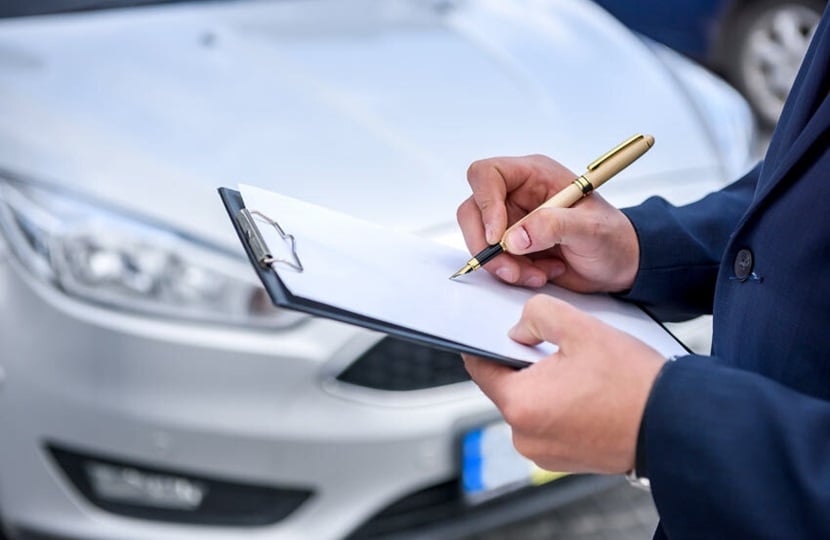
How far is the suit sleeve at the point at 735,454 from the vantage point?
77cm

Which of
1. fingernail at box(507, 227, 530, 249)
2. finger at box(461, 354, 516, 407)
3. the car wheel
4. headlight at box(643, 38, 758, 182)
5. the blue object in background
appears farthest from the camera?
the blue object in background

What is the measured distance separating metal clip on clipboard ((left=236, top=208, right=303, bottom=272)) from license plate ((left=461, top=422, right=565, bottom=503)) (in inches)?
37.9

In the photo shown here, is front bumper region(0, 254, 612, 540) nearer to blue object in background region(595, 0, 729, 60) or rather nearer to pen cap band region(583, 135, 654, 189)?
pen cap band region(583, 135, 654, 189)

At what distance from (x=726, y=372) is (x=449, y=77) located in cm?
151

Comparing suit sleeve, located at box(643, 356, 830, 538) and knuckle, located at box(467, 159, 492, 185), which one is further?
knuckle, located at box(467, 159, 492, 185)

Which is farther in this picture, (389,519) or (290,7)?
(290,7)

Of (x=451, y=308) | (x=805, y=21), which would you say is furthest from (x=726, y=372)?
(x=805, y=21)

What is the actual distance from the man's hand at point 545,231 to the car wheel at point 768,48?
12.0ft

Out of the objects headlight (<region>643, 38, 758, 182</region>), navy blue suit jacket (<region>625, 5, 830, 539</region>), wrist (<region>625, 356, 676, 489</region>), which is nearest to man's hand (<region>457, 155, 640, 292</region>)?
navy blue suit jacket (<region>625, 5, 830, 539</region>)

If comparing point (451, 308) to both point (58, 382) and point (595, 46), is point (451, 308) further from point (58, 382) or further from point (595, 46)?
point (595, 46)

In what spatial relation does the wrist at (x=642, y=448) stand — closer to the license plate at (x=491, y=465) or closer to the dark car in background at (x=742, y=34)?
the license plate at (x=491, y=465)

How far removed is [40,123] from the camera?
1.95m

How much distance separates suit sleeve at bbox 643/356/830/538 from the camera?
768 mm

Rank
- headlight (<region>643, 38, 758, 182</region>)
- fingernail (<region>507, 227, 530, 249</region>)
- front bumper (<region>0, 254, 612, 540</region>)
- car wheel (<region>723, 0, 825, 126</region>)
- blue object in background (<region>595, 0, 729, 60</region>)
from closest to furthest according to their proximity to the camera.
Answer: fingernail (<region>507, 227, 530, 249</region>), front bumper (<region>0, 254, 612, 540</region>), headlight (<region>643, 38, 758, 182</region>), car wheel (<region>723, 0, 825, 126</region>), blue object in background (<region>595, 0, 729, 60</region>)
